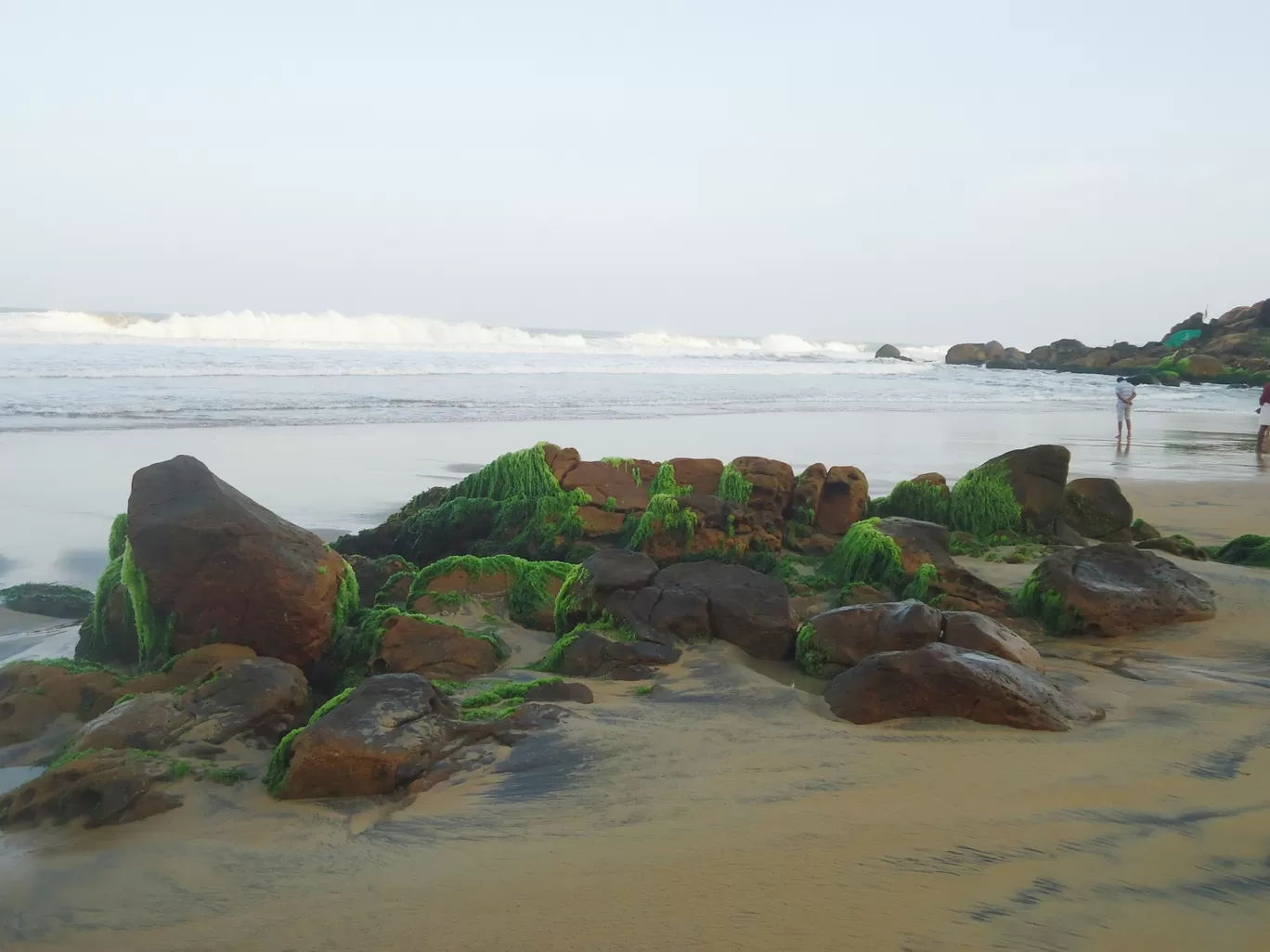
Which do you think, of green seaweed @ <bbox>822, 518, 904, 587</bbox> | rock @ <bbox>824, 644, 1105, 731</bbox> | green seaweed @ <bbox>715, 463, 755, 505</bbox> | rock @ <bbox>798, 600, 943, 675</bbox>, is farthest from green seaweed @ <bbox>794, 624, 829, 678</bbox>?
green seaweed @ <bbox>715, 463, 755, 505</bbox>

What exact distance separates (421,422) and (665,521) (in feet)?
32.2

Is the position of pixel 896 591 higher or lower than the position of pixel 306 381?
lower

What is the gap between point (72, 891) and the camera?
2459 millimetres

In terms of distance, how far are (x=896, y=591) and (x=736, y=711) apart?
200 centimetres

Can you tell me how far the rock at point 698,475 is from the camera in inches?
257

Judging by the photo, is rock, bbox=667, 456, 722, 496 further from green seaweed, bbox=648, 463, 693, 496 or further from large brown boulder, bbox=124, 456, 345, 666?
large brown boulder, bbox=124, 456, 345, 666

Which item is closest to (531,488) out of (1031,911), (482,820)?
(482,820)

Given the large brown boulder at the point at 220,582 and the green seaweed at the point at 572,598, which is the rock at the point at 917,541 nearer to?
the green seaweed at the point at 572,598

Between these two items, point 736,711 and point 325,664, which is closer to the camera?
point 736,711

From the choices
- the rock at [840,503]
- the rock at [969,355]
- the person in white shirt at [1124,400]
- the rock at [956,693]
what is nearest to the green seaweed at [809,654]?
the rock at [956,693]

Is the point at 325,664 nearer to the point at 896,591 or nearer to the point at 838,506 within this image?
the point at 896,591

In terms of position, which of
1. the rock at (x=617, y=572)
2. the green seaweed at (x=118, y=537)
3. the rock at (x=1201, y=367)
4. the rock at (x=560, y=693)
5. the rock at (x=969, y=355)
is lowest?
the rock at (x=560, y=693)

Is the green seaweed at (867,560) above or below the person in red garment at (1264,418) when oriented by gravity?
below

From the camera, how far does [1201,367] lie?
121 ft
